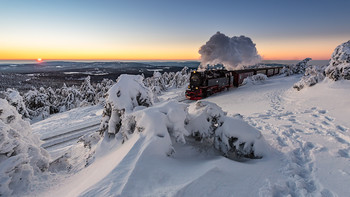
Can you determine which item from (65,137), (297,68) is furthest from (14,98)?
(297,68)

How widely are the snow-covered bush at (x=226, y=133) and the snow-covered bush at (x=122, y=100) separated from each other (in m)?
2.04

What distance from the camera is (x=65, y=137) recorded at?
406 inches

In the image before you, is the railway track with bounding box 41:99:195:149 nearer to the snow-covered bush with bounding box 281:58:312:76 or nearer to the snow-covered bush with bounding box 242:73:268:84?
the snow-covered bush with bounding box 242:73:268:84

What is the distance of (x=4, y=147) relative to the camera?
4.37 m

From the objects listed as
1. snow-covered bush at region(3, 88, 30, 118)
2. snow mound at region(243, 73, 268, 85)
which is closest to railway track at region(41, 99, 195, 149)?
snow-covered bush at region(3, 88, 30, 118)

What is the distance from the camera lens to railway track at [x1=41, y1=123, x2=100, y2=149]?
31.6ft

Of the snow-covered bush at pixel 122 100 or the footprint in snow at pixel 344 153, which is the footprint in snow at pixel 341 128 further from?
the snow-covered bush at pixel 122 100

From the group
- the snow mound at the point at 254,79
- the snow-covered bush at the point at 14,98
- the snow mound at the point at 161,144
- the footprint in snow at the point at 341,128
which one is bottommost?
the snow-covered bush at the point at 14,98

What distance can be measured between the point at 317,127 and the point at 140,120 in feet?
25.7

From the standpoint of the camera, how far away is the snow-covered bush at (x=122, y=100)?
Answer: 19.2 ft

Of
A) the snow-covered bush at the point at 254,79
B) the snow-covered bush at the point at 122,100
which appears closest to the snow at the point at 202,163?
the snow-covered bush at the point at 122,100

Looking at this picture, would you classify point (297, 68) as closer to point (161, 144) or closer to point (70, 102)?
point (161, 144)

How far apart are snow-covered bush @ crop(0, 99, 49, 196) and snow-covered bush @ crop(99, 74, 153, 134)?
2.20 metres

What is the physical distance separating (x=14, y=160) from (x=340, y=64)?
2051 cm
